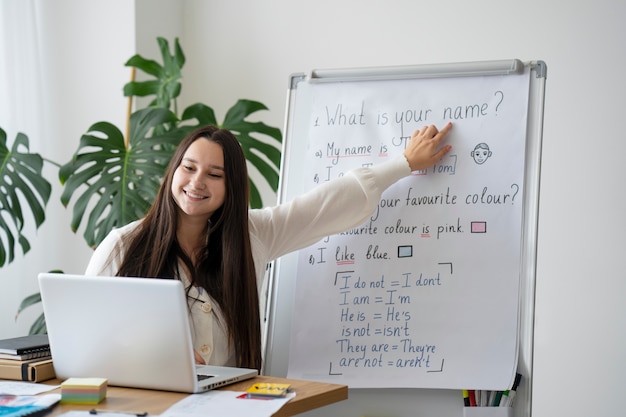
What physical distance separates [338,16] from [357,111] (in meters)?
1.08

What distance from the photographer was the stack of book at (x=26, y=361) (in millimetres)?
1723

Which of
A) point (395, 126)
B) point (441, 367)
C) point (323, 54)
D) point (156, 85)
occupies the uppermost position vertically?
point (323, 54)

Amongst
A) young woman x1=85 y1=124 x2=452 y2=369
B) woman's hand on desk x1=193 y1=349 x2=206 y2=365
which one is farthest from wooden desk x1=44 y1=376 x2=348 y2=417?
young woman x1=85 y1=124 x2=452 y2=369

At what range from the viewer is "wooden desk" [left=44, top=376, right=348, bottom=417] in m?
1.50

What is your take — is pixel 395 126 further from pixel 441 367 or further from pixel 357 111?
pixel 441 367

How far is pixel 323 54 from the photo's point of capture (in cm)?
335

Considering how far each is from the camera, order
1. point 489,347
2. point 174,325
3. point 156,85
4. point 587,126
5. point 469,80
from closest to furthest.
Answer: point 174,325 → point 489,347 → point 469,80 → point 587,126 → point 156,85

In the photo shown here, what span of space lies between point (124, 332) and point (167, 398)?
0.54 ft

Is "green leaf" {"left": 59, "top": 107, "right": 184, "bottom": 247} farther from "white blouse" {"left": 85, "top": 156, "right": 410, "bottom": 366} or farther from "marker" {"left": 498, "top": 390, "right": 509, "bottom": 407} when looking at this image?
"marker" {"left": 498, "top": 390, "right": 509, "bottom": 407}

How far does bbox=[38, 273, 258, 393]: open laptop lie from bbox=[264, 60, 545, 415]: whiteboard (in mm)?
585

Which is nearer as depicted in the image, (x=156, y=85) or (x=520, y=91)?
(x=520, y=91)

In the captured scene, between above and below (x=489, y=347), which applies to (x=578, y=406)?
below

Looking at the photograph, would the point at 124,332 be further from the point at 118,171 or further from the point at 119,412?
the point at 118,171

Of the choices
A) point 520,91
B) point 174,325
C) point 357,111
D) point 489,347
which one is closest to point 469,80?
point 520,91
